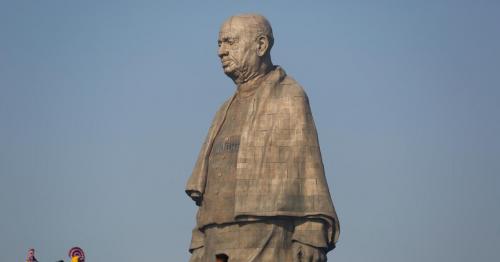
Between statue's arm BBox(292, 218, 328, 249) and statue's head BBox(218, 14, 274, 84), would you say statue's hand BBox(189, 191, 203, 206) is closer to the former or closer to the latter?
statue's arm BBox(292, 218, 328, 249)

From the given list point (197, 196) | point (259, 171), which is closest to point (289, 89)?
point (259, 171)

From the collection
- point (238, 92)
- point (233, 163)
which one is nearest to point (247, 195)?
point (233, 163)

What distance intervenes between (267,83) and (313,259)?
4.89m

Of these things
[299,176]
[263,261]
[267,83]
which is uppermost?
[267,83]

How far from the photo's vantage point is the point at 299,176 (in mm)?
34344

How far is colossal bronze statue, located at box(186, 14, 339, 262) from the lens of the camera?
3378cm

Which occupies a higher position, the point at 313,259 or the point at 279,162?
the point at 279,162

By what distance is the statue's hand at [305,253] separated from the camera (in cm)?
3359

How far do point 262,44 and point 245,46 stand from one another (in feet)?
1.56

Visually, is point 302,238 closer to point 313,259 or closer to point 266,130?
point 313,259

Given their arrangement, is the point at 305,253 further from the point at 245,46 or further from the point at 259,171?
Answer: the point at 245,46

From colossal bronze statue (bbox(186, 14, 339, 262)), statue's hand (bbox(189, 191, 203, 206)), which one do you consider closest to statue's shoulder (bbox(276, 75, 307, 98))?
colossal bronze statue (bbox(186, 14, 339, 262))

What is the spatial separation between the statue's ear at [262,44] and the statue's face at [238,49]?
109 mm

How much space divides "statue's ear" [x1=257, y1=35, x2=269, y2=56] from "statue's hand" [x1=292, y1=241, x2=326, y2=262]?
16.9 feet
